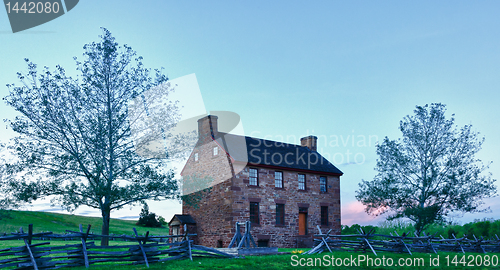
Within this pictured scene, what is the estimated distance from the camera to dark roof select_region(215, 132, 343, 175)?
86.5 feet

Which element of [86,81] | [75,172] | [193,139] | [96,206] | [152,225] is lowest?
[152,225]

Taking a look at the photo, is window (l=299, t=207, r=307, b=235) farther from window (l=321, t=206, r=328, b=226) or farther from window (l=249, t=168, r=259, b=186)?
window (l=249, t=168, r=259, b=186)

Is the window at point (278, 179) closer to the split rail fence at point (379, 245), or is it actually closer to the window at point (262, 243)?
the window at point (262, 243)

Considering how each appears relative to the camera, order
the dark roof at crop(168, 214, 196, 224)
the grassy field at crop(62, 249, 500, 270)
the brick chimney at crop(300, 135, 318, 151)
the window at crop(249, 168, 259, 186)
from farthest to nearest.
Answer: the brick chimney at crop(300, 135, 318, 151)
the dark roof at crop(168, 214, 196, 224)
the window at crop(249, 168, 259, 186)
the grassy field at crop(62, 249, 500, 270)

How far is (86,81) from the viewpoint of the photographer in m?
19.5

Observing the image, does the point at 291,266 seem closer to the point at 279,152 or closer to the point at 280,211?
the point at 280,211

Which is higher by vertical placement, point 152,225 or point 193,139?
point 193,139

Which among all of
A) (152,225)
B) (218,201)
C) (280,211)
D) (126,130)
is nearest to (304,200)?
(280,211)

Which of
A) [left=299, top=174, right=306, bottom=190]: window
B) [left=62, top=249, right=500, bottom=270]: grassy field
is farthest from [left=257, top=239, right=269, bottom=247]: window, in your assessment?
[left=62, top=249, right=500, bottom=270]: grassy field

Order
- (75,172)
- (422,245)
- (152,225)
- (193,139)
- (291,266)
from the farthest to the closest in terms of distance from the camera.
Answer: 1. (152,225)
2. (193,139)
3. (422,245)
4. (75,172)
5. (291,266)

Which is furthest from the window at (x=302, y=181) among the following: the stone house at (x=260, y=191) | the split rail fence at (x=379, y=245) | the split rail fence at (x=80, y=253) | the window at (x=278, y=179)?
the split rail fence at (x=80, y=253)

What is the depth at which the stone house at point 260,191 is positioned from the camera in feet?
81.5

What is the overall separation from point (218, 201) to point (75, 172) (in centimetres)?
944

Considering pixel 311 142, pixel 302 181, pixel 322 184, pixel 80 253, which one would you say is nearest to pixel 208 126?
pixel 302 181
